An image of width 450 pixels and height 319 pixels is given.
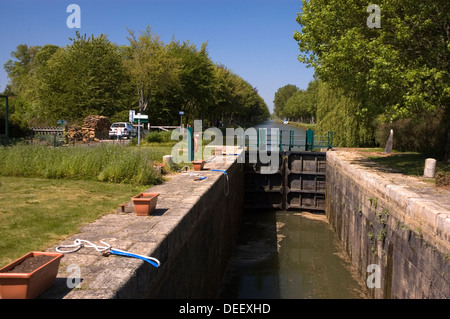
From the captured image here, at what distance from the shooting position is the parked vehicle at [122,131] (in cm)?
2467

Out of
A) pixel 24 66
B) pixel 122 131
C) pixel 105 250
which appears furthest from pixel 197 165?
pixel 24 66

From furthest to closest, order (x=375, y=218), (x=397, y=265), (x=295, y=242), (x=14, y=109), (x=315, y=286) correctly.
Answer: (x=14, y=109) → (x=295, y=242) → (x=315, y=286) → (x=375, y=218) → (x=397, y=265)

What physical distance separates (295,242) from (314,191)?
13.8ft

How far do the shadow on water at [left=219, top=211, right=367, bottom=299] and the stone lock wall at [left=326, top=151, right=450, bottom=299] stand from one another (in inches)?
22.5

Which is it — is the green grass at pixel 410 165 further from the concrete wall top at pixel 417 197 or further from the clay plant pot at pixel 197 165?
the clay plant pot at pixel 197 165

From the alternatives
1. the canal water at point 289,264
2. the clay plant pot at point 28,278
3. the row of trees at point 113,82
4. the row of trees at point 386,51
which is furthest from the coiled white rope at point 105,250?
the row of trees at point 113,82

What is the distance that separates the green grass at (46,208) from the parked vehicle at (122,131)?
1588cm

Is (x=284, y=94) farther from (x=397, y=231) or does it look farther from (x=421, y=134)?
(x=397, y=231)

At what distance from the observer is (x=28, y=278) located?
2.91m

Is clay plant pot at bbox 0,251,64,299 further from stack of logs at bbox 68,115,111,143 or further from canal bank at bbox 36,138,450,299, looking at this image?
stack of logs at bbox 68,115,111,143

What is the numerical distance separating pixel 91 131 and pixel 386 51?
1999cm
